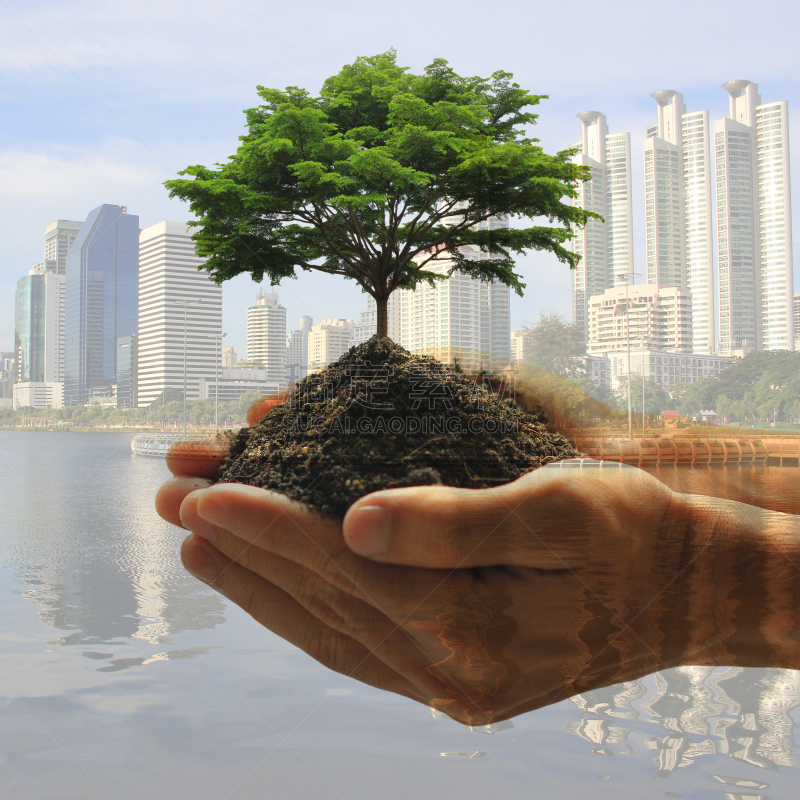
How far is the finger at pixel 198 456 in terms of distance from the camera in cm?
341

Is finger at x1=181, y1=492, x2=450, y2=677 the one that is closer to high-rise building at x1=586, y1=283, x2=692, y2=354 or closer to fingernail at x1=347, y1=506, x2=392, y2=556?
fingernail at x1=347, y1=506, x2=392, y2=556

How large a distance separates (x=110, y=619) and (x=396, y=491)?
350cm

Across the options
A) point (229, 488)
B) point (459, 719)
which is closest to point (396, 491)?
point (229, 488)

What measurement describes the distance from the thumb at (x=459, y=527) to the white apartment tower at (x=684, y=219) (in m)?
15.9

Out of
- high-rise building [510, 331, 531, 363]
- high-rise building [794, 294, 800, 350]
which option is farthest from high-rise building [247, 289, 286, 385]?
high-rise building [510, 331, 531, 363]

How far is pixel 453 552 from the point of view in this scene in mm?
2178

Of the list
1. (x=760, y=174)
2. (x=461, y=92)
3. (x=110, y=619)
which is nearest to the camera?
(x=110, y=619)

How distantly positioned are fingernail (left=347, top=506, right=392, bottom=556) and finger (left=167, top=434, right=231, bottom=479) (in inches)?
60.5

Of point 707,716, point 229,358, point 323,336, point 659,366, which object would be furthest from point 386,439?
point 659,366

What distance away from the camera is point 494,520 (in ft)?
7.10

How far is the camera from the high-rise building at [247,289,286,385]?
9.43 meters

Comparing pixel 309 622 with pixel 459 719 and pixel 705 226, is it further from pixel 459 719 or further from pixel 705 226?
pixel 705 226

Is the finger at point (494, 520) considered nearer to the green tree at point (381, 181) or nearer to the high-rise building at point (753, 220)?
the green tree at point (381, 181)

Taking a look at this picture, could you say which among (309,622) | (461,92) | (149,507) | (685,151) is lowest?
(149,507)
